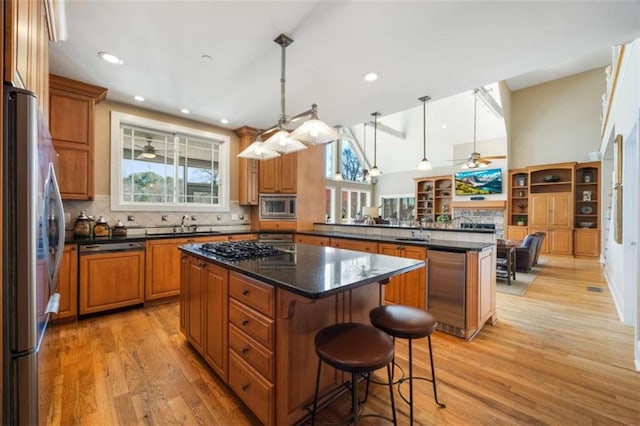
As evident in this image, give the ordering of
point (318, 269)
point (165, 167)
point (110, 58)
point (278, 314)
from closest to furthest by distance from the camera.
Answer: point (278, 314) → point (318, 269) → point (110, 58) → point (165, 167)

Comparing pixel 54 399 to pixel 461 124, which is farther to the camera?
pixel 461 124

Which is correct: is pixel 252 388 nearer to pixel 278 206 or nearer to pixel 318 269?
pixel 318 269

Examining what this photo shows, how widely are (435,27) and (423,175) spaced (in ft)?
28.3

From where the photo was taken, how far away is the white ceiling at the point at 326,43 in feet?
6.56

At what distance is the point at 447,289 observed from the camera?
9.14 feet

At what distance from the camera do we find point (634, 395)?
1.87m

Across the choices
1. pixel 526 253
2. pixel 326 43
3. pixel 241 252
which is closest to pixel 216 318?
pixel 241 252

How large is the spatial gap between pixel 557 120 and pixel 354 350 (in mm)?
9810

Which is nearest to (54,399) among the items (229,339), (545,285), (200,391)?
(200,391)

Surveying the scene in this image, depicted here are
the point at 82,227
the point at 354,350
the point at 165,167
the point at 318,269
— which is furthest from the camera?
the point at 165,167

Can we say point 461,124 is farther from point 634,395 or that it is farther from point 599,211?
point 634,395

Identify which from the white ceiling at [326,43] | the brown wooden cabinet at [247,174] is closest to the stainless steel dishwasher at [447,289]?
the white ceiling at [326,43]

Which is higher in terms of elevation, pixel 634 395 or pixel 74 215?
pixel 74 215

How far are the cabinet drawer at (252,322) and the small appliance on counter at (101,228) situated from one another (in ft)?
9.18
